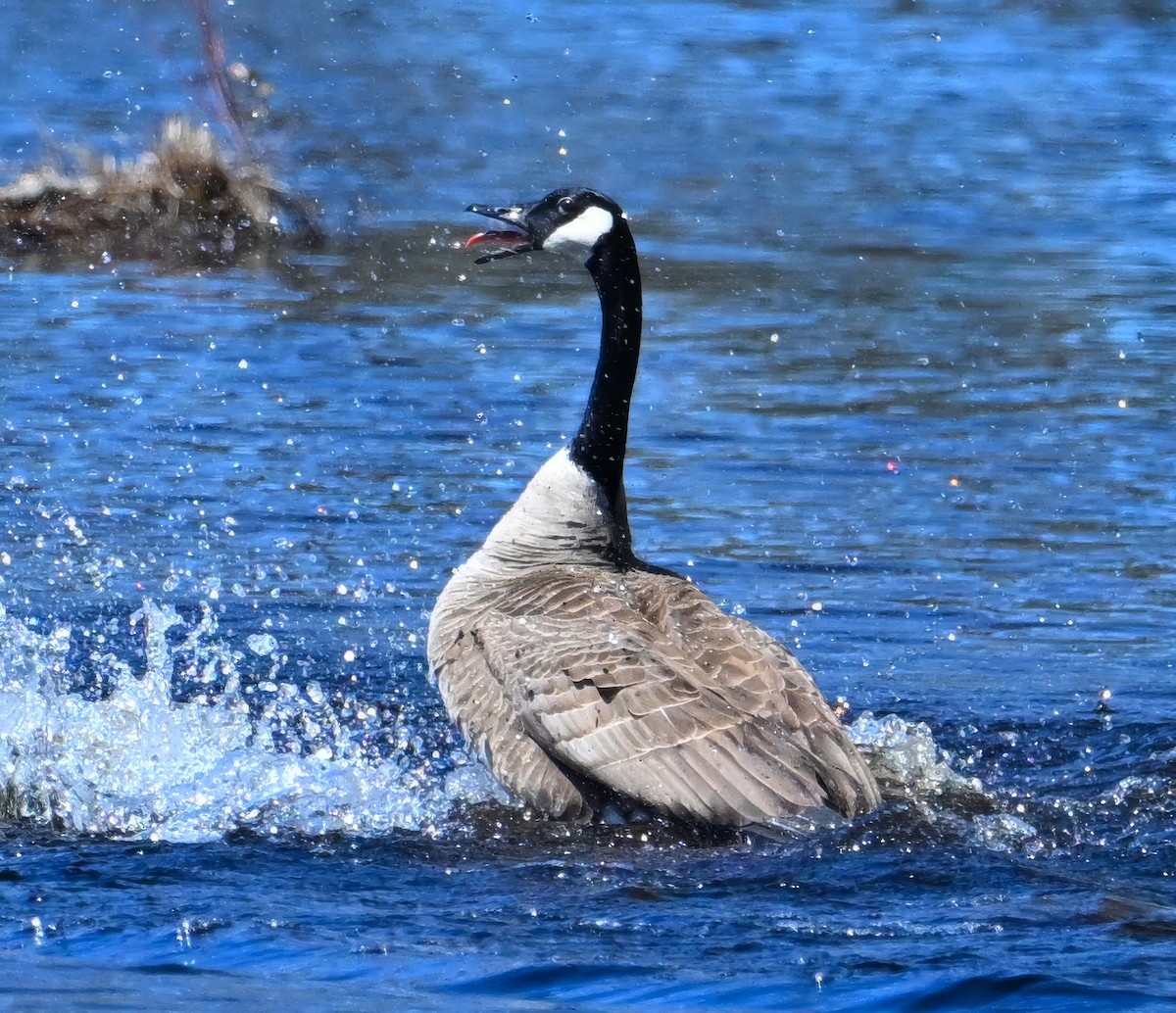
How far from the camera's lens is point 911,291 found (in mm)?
14727

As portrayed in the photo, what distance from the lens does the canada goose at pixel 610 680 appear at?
6078 millimetres

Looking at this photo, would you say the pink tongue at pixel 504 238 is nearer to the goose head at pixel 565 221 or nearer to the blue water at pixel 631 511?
the goose head at pixel 565 221

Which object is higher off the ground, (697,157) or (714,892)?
(697,157)

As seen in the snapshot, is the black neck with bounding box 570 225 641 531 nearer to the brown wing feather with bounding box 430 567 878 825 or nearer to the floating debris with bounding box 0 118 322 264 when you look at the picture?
the brown wing feather with bounding box 430 567 878 825

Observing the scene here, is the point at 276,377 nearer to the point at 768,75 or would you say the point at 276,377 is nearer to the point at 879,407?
the point at 879,407

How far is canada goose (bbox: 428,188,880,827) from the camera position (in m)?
6.08

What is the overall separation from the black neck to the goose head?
0.05 metres

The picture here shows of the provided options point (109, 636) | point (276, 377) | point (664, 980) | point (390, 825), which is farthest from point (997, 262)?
point (664, 980)

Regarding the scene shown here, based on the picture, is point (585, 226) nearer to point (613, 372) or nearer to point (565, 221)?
point (565, 221)

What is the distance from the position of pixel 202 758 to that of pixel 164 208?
9.84 m

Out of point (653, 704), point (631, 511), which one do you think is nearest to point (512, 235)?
point (653, 704)

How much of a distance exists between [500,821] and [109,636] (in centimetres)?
245

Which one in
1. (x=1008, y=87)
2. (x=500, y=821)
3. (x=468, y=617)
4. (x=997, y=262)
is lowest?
(x=500, y=821)

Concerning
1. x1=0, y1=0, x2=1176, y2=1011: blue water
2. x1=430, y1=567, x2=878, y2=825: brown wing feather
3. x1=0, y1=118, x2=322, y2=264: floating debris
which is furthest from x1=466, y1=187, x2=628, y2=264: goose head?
x1=0, y1=118, x2=322, y2=264: floating debris
